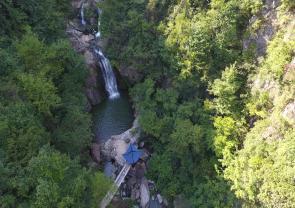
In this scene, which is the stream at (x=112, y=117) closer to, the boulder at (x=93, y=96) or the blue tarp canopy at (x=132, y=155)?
the boulder at (x=93, y=96)

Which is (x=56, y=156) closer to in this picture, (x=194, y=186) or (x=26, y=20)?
(x=194, y=186)

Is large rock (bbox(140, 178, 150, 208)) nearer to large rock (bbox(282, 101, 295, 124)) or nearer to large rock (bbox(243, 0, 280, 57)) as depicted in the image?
large rock (bbox(282, 101, 295, 124))

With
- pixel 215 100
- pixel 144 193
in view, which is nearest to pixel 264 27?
pixel 215 100

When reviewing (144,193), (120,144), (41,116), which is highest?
(41,116)

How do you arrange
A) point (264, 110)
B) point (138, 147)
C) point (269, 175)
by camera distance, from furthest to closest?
point (138, 147), point (264, 110), point (269, 175)

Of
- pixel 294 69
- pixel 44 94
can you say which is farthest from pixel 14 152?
pixel 294 69

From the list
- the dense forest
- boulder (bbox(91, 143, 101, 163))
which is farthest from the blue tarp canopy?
boulder (bbox(91, 143, 101, 163))

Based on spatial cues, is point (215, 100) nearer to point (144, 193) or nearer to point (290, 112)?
point (290, 112)
